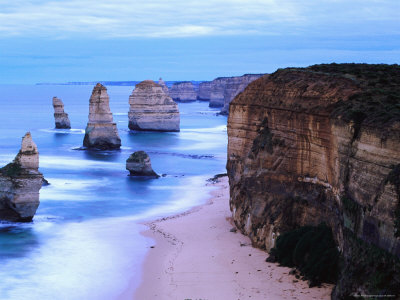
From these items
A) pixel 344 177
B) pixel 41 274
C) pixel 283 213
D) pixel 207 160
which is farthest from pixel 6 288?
pixel 207 160

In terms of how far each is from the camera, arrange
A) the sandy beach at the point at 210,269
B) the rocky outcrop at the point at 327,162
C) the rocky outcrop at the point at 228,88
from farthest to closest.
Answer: the rocky outcrop at the point at 228,88 → the sandy beach at the point at 210,269 → the rocky outcrop at the point at 327,162

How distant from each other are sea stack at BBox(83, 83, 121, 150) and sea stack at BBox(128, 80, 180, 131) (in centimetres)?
2061

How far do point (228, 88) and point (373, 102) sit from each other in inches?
5167

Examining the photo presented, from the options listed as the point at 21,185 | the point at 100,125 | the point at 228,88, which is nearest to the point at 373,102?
the point at 21,185

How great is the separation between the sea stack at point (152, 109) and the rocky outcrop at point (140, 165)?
4176 cm

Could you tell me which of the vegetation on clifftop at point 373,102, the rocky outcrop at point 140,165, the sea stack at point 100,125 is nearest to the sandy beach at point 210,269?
the vegetation on clifftop at point 373,102

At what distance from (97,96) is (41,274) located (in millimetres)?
46230

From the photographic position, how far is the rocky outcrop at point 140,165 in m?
51.8

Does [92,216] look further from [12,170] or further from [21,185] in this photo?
[12,170]

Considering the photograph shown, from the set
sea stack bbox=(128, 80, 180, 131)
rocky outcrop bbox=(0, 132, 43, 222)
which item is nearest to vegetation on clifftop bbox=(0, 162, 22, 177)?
rocky outcrop bbox=(0, 132, 43, 222)

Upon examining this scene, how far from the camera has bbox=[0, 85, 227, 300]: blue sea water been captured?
2484 cm

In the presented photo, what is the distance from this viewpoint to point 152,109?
95.1 meters

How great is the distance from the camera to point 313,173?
24.4m

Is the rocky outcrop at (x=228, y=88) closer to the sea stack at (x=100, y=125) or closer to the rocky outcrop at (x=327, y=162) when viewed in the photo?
the sea stack at (x=100, y=125)
